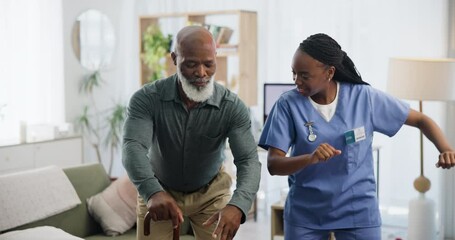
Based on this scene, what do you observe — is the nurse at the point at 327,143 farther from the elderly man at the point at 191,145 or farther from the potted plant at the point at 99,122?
the potted plant at the point at 99,122

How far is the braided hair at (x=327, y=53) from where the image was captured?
252 centimetres

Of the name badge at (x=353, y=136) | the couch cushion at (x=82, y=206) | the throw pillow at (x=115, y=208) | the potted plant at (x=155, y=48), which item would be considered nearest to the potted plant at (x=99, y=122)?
the potted plant at (x=155, y=48)

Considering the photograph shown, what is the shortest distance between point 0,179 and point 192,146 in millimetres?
1595

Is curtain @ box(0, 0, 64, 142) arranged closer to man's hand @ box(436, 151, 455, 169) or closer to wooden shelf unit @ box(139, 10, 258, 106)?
wooden shelf unit @ box(139, 10, 258, 106)

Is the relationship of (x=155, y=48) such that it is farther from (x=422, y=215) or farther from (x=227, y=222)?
(x=227, y=222)

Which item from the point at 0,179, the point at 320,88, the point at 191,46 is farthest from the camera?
the point at 0,179

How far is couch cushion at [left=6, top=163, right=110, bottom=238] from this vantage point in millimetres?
3971

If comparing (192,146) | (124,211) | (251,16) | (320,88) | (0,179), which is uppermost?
(251,16)

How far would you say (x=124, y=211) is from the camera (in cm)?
414

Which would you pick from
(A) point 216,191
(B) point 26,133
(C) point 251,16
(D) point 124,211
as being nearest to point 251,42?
(C) point 251,16

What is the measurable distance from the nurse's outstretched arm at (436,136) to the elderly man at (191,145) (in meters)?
0.64

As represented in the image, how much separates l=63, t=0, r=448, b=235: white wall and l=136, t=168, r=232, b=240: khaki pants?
3116 mm

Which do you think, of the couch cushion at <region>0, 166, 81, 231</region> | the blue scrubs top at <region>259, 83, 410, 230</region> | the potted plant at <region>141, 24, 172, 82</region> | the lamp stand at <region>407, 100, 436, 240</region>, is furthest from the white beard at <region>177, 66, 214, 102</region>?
the potted plant at <region>141, 24, 172, 82</region>

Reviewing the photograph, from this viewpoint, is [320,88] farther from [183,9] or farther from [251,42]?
[183,9]
